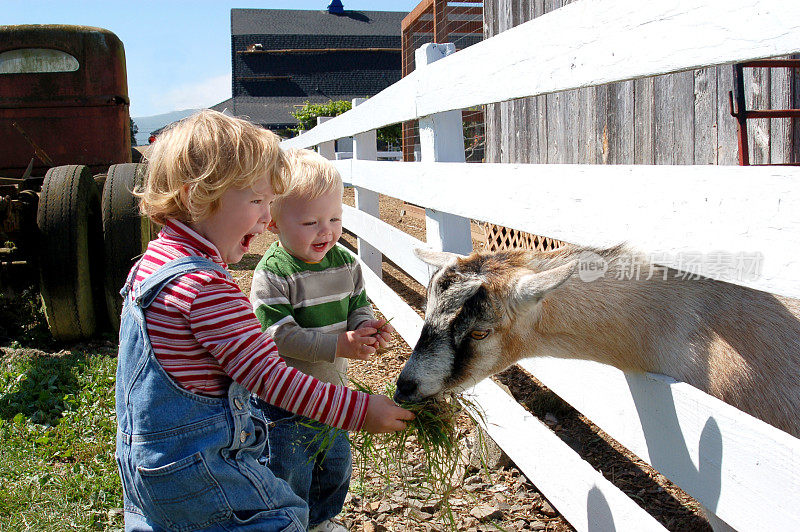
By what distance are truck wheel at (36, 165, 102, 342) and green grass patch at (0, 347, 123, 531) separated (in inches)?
12.9

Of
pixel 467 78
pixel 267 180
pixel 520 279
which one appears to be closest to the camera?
pixel 267 180

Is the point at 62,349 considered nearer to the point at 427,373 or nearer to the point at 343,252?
the point at 343,252

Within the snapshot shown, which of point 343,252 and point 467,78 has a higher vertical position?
point 467,78

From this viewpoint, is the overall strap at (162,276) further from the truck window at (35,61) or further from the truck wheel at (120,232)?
the truck window at (35,61)

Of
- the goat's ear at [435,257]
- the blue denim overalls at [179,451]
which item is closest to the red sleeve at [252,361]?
the blue denim overalls at [179,451]

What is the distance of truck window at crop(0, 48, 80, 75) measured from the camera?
22.4 ft

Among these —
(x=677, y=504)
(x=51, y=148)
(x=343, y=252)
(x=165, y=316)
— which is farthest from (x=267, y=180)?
(x=51, y=148)

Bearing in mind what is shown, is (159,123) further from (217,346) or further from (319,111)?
(217,346)

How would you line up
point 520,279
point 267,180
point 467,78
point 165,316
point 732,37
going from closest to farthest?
1. point 732,37
2. point 165,316
3. point 267,180
4. point 520,279
5. point 467,78

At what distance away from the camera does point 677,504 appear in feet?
10.1

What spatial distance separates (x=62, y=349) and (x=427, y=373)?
422cm

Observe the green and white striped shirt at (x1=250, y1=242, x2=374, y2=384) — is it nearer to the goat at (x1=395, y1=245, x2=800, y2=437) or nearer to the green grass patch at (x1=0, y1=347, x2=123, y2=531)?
the goat at (x1=395, y1=245, x2=800, y2=437)

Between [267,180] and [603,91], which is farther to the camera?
[603,91]

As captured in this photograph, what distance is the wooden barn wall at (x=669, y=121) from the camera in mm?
4754
